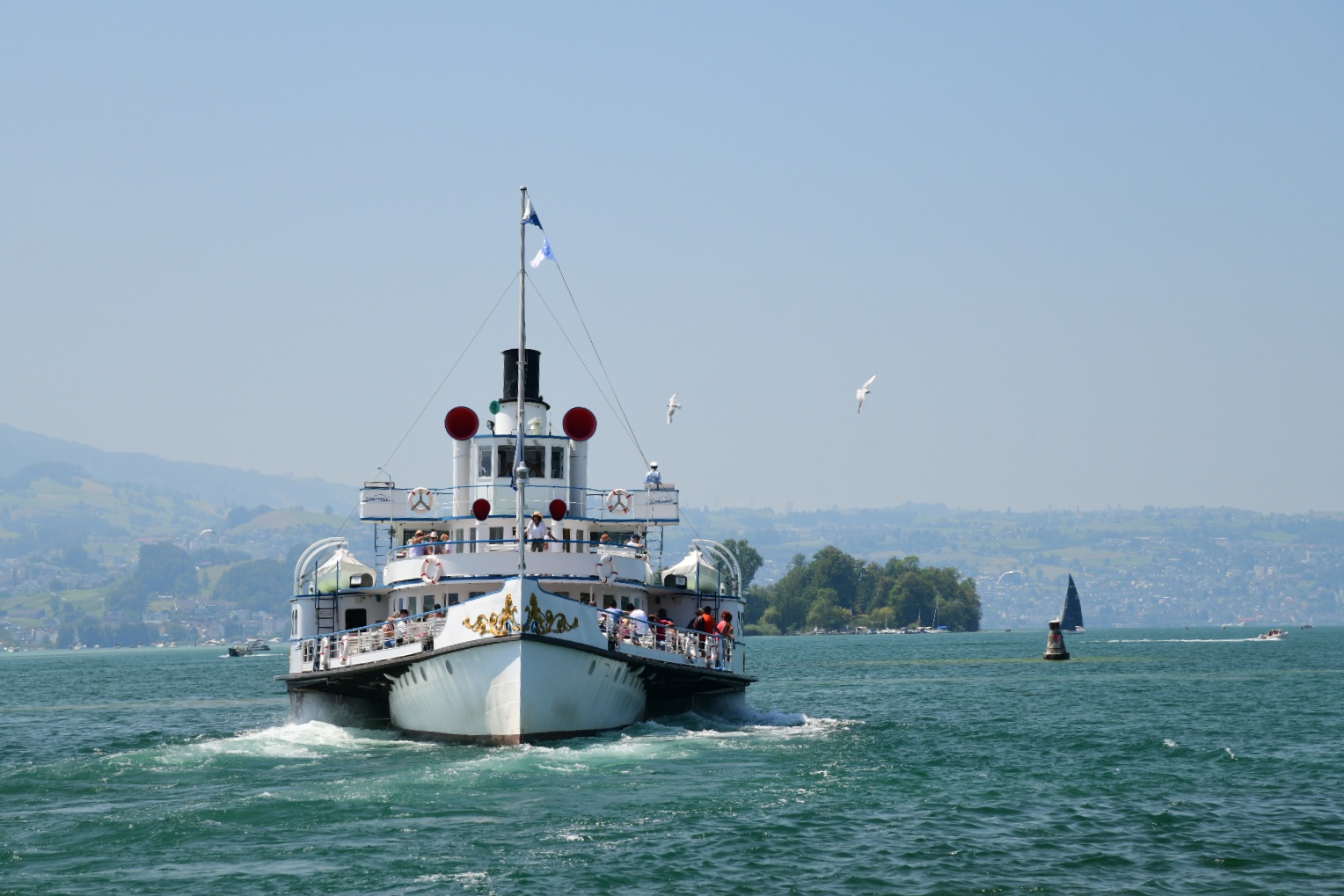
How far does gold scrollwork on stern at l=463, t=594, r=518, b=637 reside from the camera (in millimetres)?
31469

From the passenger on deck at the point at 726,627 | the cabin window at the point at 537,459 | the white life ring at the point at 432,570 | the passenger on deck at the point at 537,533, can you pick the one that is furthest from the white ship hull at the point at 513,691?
the cabin window at the point at 537,459

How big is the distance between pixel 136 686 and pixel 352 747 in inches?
2550

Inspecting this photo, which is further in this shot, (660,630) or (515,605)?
(660,630)

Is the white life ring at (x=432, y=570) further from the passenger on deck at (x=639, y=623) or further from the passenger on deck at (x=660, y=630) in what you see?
the passenger on deck at (x=660, y=630)

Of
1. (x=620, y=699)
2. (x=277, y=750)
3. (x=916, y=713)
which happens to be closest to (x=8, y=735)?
(x=277, y=750)

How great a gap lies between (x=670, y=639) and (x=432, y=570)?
21.1ft

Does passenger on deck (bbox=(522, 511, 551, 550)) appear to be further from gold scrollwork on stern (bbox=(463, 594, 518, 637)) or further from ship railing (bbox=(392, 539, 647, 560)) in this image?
gold scrollwork on stern (bbox=(463, 594, 518, 637))

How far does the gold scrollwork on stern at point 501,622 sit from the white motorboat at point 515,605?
0.03 meters

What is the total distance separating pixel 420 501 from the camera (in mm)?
41125

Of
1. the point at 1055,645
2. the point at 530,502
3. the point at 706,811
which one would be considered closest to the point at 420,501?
the point at 530,502

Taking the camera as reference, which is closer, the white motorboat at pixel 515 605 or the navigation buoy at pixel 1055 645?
the white motorboat at pixel 515 605

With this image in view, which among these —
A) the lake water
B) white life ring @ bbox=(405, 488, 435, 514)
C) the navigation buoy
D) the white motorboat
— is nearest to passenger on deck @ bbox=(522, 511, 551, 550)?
the white motorboat

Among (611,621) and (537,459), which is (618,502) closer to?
(537,459)

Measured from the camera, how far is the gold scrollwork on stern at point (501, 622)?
1239 inches
